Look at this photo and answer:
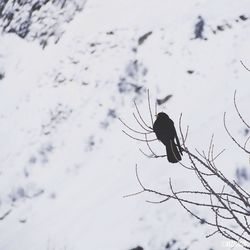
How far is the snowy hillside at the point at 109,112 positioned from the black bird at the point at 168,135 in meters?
4.94

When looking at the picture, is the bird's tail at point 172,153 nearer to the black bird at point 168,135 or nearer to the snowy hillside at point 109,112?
the black bird at point 168,135

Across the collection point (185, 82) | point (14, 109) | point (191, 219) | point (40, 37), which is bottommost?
point (191, 219)

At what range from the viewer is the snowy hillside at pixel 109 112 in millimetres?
9172

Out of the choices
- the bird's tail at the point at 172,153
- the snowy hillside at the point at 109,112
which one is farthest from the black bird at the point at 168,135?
the snowy hillside at the point at 109,112

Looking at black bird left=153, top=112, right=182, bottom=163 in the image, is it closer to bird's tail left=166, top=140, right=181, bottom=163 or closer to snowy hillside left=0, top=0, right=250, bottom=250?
bird's tail left=166, top=140, right=181, bottom=163

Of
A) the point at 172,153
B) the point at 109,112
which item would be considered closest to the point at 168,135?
the point at 172,153

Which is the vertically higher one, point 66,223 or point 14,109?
point 14,109

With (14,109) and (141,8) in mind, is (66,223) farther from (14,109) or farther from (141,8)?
(141,8)

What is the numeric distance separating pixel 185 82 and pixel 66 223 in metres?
3.86

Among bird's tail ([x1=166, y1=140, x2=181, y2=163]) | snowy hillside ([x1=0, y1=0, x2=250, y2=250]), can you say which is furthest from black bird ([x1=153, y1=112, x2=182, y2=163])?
snowy hillside ([x1=0, y1=0, x2=250, y2=250])

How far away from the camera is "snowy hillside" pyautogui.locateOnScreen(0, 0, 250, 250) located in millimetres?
9172

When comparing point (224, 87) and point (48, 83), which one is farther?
point (48, 83)

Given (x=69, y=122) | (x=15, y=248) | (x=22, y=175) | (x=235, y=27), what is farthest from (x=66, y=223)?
(x=235, y=27)

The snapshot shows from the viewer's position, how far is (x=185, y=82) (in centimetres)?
1120
